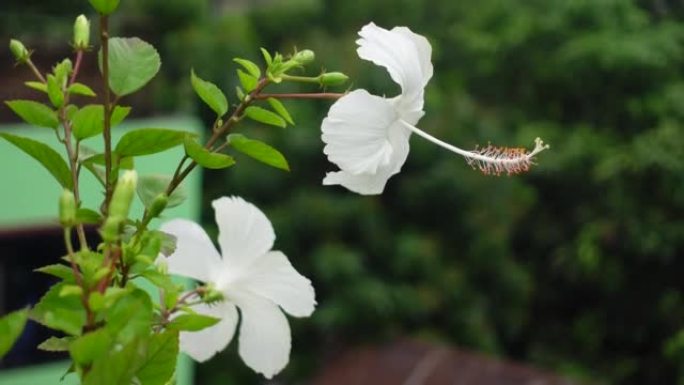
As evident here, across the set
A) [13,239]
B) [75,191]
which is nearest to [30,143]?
[75,191]

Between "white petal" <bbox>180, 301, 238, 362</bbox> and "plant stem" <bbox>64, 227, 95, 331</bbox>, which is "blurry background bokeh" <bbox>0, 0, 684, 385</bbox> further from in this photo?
"plant stem" <bbox>64, 227, 95, 331</bbox>

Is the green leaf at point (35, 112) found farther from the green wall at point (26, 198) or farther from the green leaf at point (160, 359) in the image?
the green wall at point (26, 198)

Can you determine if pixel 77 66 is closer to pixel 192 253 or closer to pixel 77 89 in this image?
pixel 77 89

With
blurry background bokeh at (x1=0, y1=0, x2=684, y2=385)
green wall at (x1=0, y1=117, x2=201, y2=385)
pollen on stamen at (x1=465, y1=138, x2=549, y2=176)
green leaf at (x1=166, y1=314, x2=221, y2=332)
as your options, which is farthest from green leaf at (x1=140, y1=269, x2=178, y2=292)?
blurry background bokeh at (x1=0, y1=0, x2=684, y2=385)

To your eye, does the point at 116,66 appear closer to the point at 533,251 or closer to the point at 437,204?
the point at 437,204

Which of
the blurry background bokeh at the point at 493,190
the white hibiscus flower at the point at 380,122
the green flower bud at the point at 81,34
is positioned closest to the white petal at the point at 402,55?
the white hibiscus flower at the point at 380,122

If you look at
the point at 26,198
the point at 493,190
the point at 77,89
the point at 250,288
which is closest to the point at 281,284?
the point at 250,288
